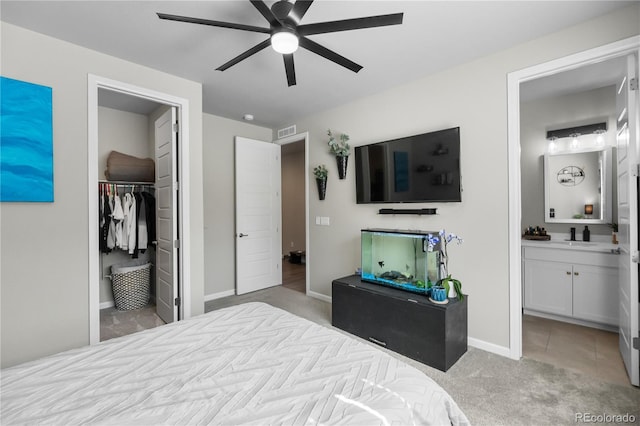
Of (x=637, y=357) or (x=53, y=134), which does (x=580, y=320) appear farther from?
(x=53, y=134)

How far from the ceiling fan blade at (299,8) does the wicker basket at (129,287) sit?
350 cm

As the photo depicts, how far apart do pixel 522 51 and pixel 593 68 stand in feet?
3.48

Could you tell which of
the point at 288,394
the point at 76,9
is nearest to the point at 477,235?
the point at 288,394

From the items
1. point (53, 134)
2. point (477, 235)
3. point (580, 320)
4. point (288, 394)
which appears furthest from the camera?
point (580, 320)

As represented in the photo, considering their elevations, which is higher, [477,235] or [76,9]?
[76,9]

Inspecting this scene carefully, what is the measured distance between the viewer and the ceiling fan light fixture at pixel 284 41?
1719 mm

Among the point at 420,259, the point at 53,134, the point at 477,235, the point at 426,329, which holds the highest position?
the point at 53,134

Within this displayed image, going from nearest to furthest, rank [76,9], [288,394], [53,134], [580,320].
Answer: [288,394] < [76,9] < [53,134] < [580,320]

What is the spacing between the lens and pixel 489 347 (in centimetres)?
257

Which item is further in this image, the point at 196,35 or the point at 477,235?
the point at 477,235

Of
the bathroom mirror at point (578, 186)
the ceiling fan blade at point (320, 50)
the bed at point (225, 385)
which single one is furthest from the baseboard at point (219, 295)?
the bathroom mirror at point (578, 186)

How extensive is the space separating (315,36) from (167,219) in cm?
236

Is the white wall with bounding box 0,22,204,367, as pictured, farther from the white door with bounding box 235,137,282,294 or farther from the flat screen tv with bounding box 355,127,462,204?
the flat screen tv with bounding box 355,127,462,204

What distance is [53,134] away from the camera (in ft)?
7.36
